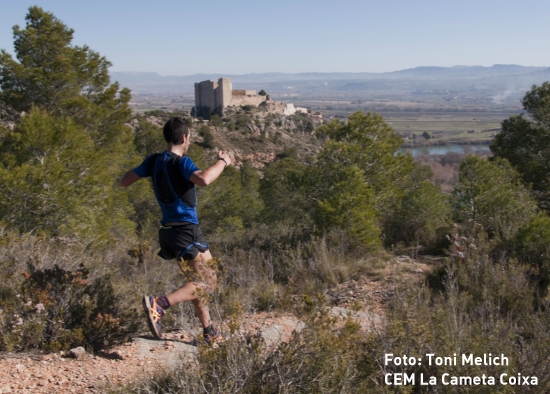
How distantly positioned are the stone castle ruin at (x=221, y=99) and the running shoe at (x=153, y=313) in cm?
5656

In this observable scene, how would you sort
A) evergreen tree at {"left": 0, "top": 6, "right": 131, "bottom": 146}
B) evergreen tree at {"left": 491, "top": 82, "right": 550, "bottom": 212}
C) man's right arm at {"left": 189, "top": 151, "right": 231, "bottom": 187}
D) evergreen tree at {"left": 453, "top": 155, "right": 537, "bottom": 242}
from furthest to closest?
evergreen tree at {"left": 491, "top": 82, "right": 550, "bottom": 212}, evergreen tree at {"left": 0, "top": 6, "right": 131, "bottom": 146}, evergreen tree at {"left": 453, "top": 155, "right": 537, "bottom": 242}, man's right arm at {"left": 189, "top": 151, "right": 231, "bottom": 187}

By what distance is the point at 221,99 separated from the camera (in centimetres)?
6025

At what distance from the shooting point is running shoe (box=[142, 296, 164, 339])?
2.99 m

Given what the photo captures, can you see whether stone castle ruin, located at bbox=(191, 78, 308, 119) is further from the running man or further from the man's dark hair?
the running man

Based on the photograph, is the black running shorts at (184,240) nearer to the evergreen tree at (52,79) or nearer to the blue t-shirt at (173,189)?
the blue t-shirt at (173,189)

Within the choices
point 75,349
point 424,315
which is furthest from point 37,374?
point 424,315

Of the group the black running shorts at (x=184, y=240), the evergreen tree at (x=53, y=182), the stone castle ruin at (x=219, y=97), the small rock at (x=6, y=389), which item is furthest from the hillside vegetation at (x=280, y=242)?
the stone castle ruin at (x=219, y=97)

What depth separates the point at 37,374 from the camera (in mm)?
2877

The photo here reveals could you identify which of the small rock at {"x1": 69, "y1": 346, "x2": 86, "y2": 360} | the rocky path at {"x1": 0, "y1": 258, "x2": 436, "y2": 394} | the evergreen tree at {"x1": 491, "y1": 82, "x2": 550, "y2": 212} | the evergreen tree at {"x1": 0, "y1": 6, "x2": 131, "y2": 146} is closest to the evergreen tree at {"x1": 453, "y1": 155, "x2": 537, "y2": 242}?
the evergreen tree at {"x1": 491, "y1": 82, "x2": 550, "y2": 212}

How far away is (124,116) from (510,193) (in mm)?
10913

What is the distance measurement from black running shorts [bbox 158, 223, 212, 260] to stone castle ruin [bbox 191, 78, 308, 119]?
56.3 meters

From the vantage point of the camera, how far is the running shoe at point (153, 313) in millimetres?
2988

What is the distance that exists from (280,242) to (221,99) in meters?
52.8

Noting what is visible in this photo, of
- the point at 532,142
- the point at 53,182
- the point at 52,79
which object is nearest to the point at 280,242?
the point at 53,182
